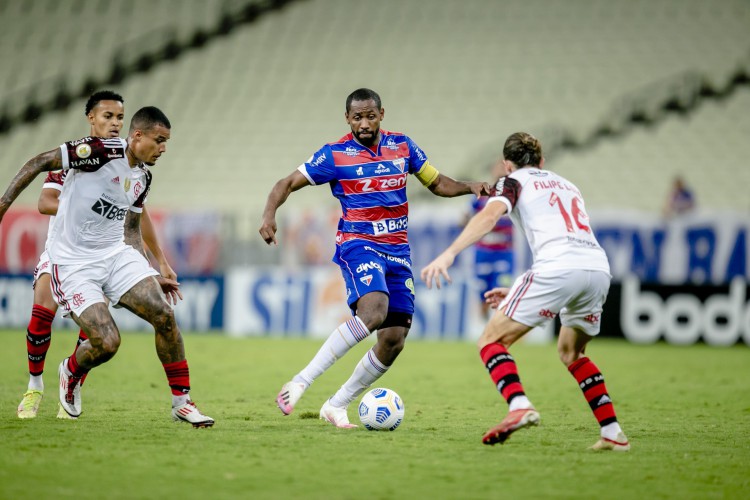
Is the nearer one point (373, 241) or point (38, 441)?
point (38, 441)

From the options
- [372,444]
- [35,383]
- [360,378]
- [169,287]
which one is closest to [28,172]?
[169,287]

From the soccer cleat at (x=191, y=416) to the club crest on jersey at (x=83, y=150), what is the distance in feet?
6.30

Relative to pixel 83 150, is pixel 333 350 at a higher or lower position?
lower

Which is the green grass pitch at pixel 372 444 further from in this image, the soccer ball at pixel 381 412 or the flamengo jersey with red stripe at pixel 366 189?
the flamengo jersey with red stripe at pixel 366 189

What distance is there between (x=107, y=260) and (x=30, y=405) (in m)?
1.38

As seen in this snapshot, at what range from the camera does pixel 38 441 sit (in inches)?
253

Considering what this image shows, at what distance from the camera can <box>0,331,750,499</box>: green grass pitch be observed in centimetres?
519

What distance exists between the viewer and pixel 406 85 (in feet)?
88.8

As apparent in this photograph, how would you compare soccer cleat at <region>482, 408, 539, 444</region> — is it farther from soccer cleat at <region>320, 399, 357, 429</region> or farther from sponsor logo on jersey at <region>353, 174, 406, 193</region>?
sponsor logo on jersey at <region>353, 174, 406, 193</region>

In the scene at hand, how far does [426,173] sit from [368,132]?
66cm

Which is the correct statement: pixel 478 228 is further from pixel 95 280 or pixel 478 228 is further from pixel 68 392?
pixel 68 392

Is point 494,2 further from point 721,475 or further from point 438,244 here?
point 721,475

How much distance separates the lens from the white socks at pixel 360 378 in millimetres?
7664

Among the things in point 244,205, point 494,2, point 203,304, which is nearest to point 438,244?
point 203,304
